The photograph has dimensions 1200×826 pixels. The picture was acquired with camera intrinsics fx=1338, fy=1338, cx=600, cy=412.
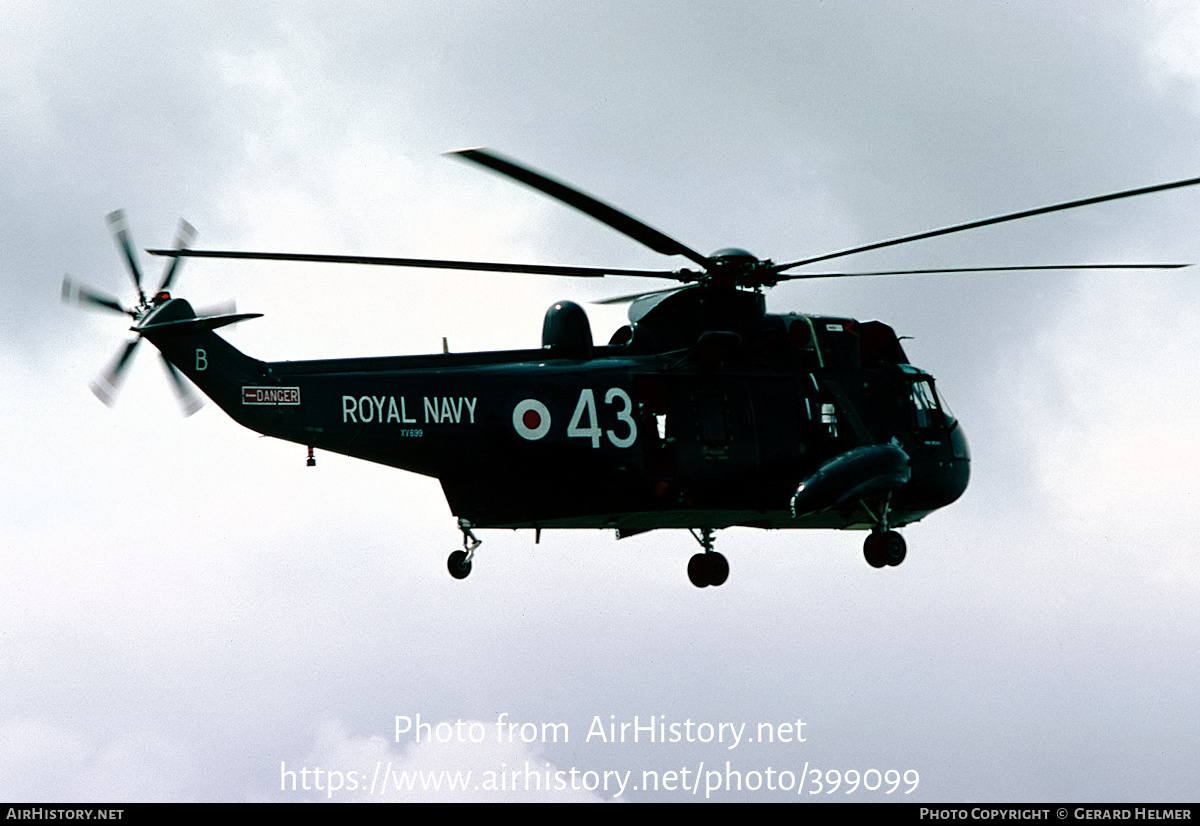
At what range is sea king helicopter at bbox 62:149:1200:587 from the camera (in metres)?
22.2

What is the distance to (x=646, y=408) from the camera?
24.2 metres

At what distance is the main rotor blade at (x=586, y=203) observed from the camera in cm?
1800

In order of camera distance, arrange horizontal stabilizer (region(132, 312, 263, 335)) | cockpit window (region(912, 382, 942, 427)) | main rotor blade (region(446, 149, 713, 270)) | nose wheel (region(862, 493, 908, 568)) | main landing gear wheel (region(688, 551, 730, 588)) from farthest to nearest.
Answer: cockpit window (region(912, 382, 942, 427)) < main landing gear wheel (region(688, 551, 730, 588)) < nose wheel (region(862, 493, 908, 568)) < horizontal stabilizer (region(132, 312, 263, 335)) < main rotor blade (region(446, 149, 713, 270))

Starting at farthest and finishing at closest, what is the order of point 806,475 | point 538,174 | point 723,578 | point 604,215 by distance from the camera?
point 723,578, point 806,475, point 604,215, point 538,174

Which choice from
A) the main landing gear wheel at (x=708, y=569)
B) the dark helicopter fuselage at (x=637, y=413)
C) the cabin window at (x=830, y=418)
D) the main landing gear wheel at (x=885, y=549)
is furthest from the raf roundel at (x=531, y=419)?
the main landing gear wheel at (x=885, y=549)

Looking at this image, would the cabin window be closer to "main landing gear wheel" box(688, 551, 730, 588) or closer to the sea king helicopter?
the sea king helicopter

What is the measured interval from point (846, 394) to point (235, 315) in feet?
38.7

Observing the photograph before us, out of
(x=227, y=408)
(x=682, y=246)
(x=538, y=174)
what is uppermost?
(x=682, y=246)

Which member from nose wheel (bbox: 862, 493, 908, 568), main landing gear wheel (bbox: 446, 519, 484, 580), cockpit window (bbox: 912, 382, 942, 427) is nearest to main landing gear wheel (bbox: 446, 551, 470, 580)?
main landing gear wheel (bbox: 446, 519, 484, 580)

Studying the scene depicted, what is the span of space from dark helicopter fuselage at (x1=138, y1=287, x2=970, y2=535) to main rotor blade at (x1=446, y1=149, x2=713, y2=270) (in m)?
2.24

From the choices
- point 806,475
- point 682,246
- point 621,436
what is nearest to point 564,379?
point 621,436

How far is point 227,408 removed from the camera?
72.2 feet

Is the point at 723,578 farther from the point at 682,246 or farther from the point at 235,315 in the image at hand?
the point at 235,315

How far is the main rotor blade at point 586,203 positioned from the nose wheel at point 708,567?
5.88 metres
